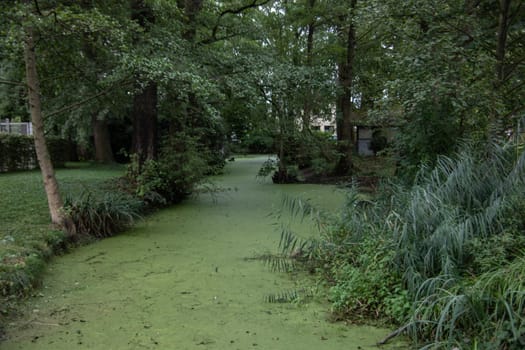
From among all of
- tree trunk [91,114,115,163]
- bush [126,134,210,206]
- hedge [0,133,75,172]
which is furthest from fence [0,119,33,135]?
bush [126,134,210,206]

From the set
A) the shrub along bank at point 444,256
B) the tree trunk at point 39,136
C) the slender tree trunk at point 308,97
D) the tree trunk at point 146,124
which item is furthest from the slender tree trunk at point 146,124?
the shrub along bank at point 444,256

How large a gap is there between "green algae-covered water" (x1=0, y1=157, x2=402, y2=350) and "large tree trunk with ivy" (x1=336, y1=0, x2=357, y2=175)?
6.51 metres

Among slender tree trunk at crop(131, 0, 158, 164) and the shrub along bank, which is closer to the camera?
the shrub along bank

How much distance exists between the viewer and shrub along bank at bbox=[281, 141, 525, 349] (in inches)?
90.0

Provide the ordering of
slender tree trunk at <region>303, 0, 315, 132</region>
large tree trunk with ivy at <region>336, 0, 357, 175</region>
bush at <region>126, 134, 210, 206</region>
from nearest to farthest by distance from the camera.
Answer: bush at <region>126, 134, 210, 206</region>, slender tree trunk at <region>303, 0, 315, 132</region>, large tree trunk with ivy at <region>336, 0, 357, 175</region>

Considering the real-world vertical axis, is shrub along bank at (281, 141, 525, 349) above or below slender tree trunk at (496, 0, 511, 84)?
below

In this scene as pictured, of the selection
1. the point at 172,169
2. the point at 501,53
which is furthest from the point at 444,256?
the point at 172,169

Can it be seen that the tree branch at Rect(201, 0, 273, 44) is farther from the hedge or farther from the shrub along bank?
the shrub along bank

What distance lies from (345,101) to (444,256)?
10.1m

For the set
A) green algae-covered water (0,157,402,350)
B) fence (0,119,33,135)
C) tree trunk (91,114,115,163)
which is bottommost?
green algae-covered water (0,157,402,350)

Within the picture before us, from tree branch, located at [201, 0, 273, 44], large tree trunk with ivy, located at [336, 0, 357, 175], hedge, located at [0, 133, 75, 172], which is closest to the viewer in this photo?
tree branch, located at [201, 0, 273, 44]

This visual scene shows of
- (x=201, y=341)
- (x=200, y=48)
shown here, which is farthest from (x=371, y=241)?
(x=200, y=48)

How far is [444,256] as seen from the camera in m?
2.75

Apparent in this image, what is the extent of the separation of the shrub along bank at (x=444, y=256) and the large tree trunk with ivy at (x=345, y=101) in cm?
783
